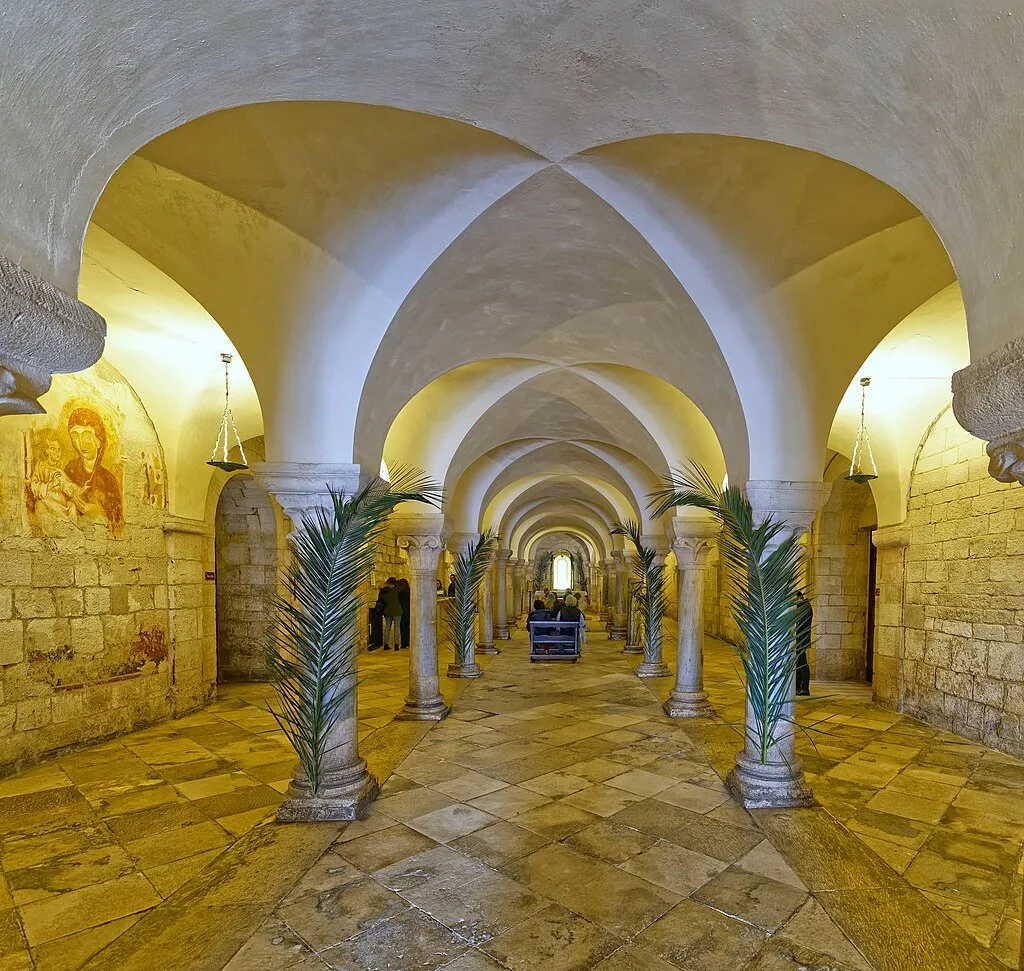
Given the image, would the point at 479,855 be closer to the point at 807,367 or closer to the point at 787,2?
the point at 807,367

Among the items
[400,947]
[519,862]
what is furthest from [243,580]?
[400,947]

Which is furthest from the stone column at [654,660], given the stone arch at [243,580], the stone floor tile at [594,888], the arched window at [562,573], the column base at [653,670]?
the arched window at [562,573]

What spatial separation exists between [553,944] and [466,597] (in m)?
6.34

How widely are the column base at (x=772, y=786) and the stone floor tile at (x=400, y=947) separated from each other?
90.1 inches

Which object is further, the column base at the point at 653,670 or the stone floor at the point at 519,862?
the column base at the point at 653,670

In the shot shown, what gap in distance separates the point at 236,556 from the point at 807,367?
802 cm

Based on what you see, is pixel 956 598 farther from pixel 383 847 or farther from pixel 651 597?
pixel 383 847

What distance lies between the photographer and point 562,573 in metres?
42.6

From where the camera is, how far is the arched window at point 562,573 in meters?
42.3

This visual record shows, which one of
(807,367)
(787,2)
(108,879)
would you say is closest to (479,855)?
(108,879)

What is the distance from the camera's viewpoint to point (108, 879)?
3.38m

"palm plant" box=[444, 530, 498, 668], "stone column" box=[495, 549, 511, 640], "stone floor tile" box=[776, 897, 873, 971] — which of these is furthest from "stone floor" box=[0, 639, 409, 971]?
"stone column" box=[495, 549, 511, 640]

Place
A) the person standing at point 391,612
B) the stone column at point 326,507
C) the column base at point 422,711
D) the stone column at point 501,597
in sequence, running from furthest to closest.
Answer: the stone column at point 501,597
the person standing at point 391,612
the column base at point 422,711
the stone column at point 326,507

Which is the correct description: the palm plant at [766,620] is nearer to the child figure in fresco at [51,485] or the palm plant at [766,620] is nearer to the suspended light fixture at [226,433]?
the suspended light fixture at [226,433]
